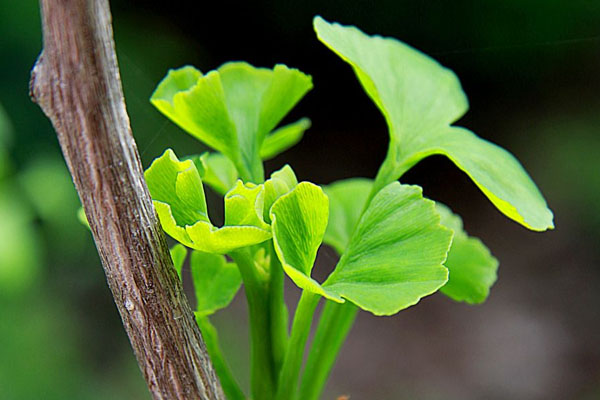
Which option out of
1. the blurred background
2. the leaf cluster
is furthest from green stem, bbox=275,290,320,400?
the blurred background

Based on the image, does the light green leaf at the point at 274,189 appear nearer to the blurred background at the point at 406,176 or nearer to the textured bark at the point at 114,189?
the textured bark at the point at 114,189

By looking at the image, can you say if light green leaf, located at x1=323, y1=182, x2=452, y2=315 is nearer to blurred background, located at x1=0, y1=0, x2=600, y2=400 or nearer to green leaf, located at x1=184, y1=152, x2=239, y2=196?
green leaf, located at x1=184, y1=152, x2=239, y2=196

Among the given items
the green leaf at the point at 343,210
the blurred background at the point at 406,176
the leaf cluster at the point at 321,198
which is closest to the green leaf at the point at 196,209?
the leaf cluster at the point at 321,198

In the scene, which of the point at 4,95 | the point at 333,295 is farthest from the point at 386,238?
the point at 4,95

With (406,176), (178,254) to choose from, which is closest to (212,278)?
(178,254)

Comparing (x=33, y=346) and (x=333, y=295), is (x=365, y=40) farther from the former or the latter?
(x=33, y=346)

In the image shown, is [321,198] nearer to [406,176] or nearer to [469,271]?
[469,271]

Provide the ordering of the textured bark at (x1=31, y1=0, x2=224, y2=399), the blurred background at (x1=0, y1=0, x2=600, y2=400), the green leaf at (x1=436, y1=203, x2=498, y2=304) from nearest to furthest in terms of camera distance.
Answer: the textured bark at (x1=31, y1=0, x2=224, y2=399)
the green leaf at (x1=436, y1=203, x2=498, y2=304)
the blurred background at (x1=0, y1=0, x2=600, y2=400)
